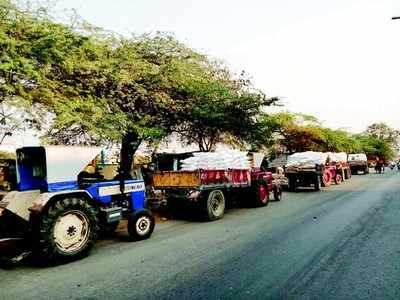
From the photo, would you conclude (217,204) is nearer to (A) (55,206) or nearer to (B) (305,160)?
(A) (55,206)

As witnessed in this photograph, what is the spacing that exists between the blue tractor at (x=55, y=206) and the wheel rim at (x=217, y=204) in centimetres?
399

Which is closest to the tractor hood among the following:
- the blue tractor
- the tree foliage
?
the blue tractor

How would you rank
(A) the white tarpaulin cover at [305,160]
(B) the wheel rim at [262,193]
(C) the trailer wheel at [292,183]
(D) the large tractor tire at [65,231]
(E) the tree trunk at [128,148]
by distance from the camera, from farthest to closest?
(C) the trailer wheel at [292,183] → (A) the white tarpaulin cover at [305,160] → (E) the tree trunk at [128,148] → (B) the wheel rim at [262,193] → (D) the large tractor tire at [65,231]

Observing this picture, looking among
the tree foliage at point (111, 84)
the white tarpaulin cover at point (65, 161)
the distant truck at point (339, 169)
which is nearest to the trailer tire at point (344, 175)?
the distant truck at point (339, 169)

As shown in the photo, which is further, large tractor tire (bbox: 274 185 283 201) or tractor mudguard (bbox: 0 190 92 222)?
large tractor tire (bbox: 274 185 283 201)

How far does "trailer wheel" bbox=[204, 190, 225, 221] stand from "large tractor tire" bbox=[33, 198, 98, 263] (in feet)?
14.6

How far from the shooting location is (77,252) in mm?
6586

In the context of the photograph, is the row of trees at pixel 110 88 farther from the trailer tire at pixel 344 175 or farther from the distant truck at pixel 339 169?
the trailer tire at pixel 344 175

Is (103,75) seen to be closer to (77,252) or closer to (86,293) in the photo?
(77,252)

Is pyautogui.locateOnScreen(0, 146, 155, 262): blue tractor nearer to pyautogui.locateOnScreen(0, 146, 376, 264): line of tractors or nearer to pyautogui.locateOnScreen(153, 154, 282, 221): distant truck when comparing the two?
pyautogui.locateOnScreen(0, 146, 376, 264): line of tractors

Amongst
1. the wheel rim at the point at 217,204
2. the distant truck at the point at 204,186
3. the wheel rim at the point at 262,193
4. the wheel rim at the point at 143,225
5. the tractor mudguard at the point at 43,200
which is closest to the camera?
the tractor mudguard at the point at 43,200

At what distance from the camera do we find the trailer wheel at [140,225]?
8.07 metres

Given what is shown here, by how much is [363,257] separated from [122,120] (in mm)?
7374

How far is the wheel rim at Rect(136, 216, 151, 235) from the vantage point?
8.18 m
